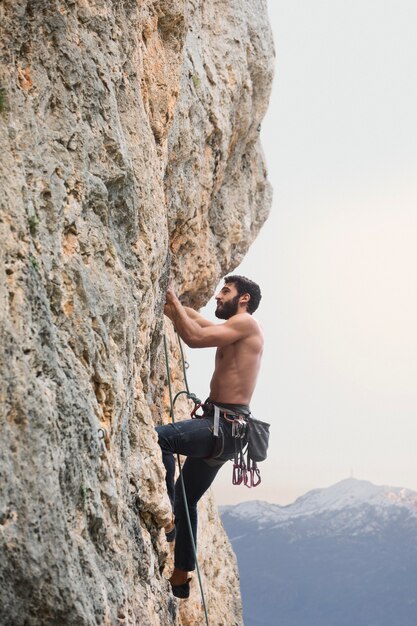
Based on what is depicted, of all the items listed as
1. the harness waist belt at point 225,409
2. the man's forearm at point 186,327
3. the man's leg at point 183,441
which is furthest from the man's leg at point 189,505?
the man's forearm at point 186,327

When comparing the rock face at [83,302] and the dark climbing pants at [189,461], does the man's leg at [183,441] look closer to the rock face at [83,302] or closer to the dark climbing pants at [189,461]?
the dark climbing pants at [189,461]

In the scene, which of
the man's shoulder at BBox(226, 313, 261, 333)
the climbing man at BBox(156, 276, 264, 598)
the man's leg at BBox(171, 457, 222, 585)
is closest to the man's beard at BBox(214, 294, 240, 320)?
the climbing man at BBox(156, 276, 264, 598)

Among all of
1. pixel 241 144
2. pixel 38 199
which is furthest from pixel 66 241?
pixel 241 144

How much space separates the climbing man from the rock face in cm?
51

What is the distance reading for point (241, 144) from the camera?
14.3m

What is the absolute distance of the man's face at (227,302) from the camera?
30.7 ft

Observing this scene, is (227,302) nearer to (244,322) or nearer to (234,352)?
(244,322)

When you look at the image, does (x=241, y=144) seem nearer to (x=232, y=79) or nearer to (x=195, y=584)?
(x=232, y=79)

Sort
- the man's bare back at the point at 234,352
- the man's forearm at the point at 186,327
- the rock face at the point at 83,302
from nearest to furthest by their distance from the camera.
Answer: the rock face at the point at 83,302 < the man's forearm at the point at 186,327 < the man's bare back at the point at 234,352

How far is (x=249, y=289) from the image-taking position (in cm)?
939

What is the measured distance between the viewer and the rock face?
507 centimetres

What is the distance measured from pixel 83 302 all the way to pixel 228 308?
3.36m

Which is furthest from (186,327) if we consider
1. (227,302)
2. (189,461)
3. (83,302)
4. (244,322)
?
(83,302)

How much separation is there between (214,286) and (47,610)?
9.10m
